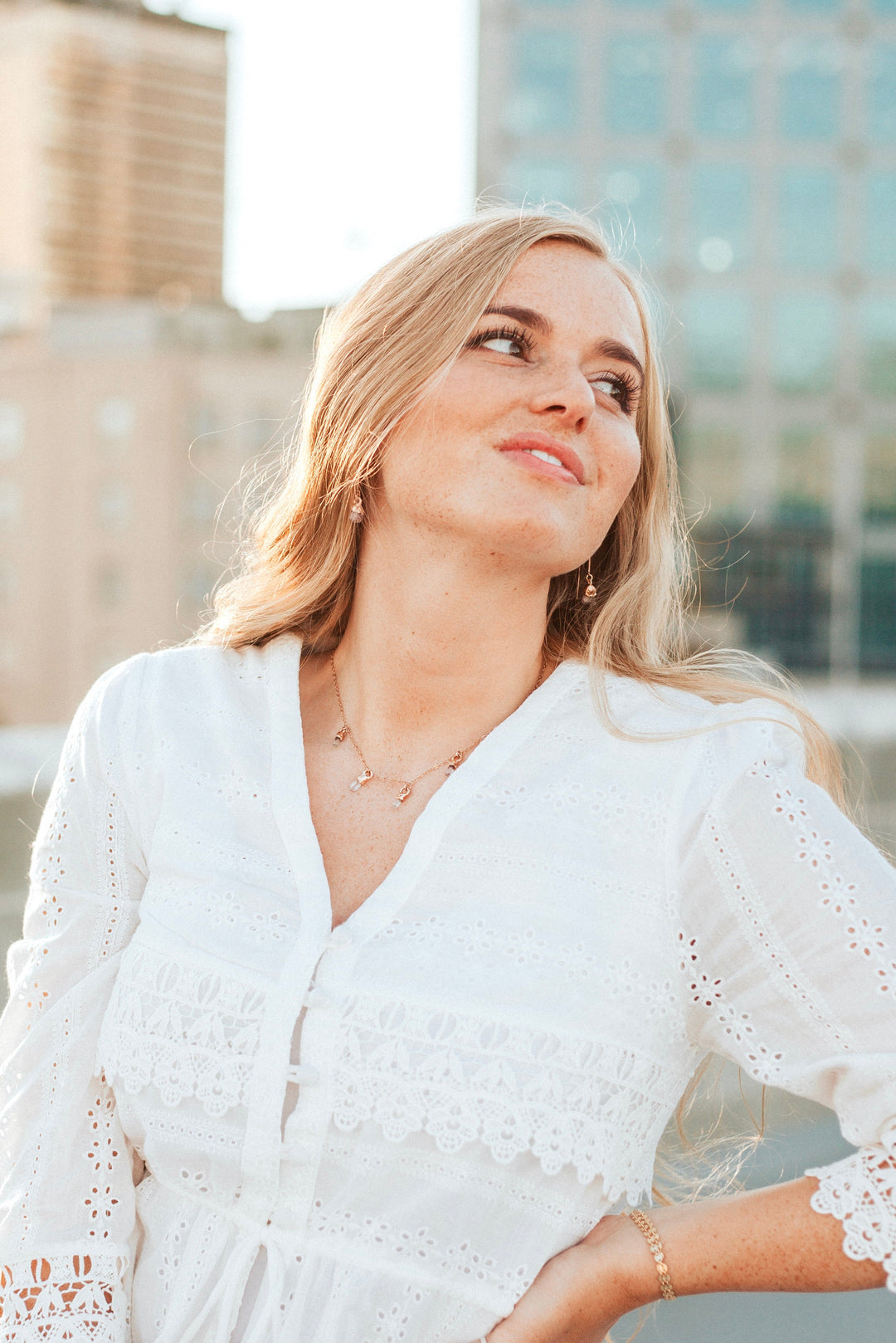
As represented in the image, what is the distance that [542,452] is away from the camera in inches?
54.2

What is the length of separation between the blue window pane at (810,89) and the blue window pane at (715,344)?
4612 millimetres

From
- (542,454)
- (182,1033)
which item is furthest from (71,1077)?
(542,454)

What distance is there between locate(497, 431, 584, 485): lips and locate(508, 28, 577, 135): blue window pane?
2853cm

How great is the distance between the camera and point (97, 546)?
28688mm

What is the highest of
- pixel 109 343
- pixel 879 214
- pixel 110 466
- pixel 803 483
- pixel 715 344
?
pixel 879 214

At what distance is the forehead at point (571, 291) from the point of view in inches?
56.3

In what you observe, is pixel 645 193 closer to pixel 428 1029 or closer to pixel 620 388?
pixel 620 388

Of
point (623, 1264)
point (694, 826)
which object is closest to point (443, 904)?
point (694, 826)

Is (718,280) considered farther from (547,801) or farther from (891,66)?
(547,801)

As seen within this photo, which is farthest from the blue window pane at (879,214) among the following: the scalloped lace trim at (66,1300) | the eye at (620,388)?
the scalloped lace trim at (66,1300)

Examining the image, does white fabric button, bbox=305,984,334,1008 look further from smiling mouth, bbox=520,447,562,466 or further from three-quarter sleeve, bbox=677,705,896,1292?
smiling mouth, bbox=520,447,562,466

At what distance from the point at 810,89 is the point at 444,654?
32377 mm

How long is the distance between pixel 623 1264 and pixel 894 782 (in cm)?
687

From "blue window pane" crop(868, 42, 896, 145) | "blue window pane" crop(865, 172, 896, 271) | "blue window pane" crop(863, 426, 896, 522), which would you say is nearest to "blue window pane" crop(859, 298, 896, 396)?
"blue window pane" crop(865, 172, 896, 271)
